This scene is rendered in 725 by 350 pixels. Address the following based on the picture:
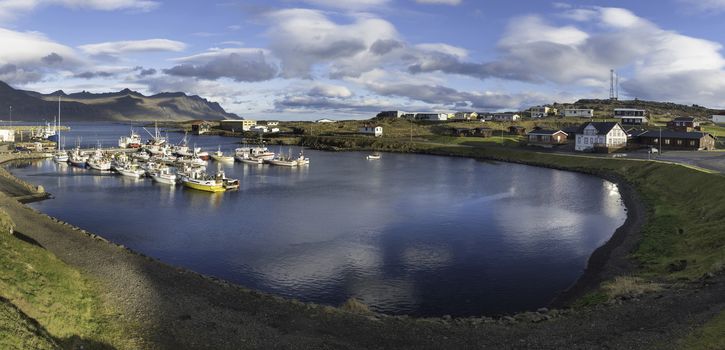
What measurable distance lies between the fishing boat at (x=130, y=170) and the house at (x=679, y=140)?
270 feet

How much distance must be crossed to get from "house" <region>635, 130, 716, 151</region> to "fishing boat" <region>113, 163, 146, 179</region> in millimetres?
82182

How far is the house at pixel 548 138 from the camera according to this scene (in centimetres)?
11050

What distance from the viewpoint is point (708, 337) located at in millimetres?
16672

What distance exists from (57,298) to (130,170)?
198ft

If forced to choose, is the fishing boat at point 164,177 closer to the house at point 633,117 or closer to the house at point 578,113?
the house at point 633,117

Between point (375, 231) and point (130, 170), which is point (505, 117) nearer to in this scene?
point (130, 170)

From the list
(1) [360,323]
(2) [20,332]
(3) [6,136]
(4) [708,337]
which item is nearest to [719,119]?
(4) [708,337]

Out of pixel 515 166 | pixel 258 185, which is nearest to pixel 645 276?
pixel 258 185

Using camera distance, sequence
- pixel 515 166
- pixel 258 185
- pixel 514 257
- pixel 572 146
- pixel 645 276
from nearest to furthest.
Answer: pixel 645 276 → pixel 514 257 → pixel 258 185 → pixel 515 166 → pixel 572 146

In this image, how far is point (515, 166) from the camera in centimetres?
9338

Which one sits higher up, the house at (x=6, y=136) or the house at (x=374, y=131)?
the house at (x=374, y=131)

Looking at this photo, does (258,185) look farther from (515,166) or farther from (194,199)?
(515,166)

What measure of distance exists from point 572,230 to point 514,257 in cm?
1070

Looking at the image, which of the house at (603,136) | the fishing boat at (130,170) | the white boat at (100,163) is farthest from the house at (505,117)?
the white boat at (100,163)
